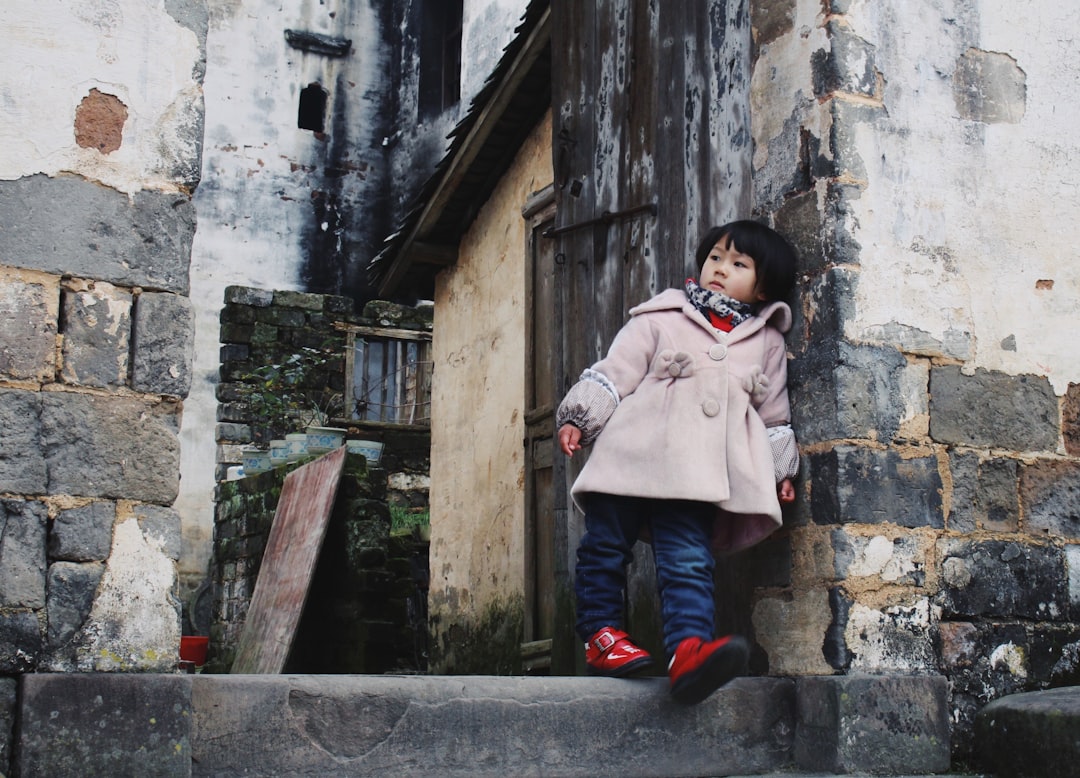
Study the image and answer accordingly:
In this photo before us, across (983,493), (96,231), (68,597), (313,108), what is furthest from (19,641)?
(313,108)

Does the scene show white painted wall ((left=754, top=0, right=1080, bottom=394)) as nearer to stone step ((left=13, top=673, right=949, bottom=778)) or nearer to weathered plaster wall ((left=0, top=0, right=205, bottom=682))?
stone step ((left=13, top=673, right=949, bottom=778))

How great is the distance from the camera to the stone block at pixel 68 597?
2.87m

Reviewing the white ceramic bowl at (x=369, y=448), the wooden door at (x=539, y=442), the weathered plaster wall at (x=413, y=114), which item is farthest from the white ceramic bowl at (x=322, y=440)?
the weathered plaster wall at (x=413, y=114)

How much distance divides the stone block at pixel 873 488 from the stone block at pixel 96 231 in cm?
169

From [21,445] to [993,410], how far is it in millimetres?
2570

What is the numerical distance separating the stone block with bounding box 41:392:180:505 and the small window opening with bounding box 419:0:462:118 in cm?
1307

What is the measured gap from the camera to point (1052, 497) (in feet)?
13.3

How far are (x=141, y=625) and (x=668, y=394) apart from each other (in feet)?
4.80

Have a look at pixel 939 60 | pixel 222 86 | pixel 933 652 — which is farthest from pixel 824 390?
pixel 222 86

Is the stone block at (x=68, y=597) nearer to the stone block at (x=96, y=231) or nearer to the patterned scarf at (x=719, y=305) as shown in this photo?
the stone block at (x=96, y=231)

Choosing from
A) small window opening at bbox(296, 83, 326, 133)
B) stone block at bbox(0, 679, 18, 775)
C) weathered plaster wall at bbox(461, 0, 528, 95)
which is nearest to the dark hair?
stone block at bbox(0, 679, 18, 775)

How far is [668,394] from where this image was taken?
371 cm

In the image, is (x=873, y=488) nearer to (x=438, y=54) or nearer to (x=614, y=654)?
(x=614, y=654)

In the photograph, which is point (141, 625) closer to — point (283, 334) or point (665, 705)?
point (665, 705)
